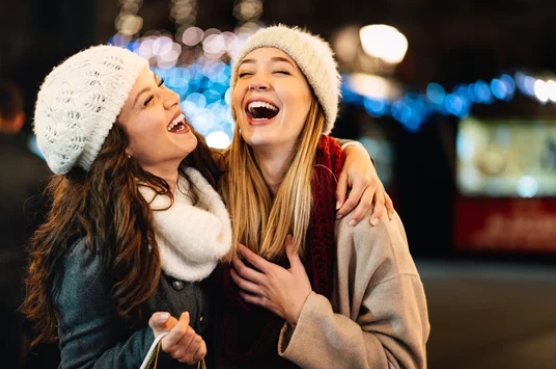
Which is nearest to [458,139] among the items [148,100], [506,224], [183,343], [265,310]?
[506,224]

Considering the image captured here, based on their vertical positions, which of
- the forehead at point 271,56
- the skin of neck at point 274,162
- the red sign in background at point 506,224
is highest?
the forehead at point 271,56

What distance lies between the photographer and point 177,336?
6.58 ft

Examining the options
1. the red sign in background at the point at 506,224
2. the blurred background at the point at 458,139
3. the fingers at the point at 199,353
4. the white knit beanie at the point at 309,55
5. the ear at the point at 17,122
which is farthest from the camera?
the red sign in background at the point at 506,224

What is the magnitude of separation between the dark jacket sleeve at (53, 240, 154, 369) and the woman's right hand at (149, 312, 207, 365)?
0.45ft

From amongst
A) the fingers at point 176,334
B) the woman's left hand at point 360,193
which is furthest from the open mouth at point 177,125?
the fingers at point 176,334

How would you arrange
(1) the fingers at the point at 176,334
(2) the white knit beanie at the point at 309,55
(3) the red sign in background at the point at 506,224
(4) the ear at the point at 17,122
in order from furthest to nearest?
(3) the red sign in background at the point at 506,224 → (4) the ear at the point at 17,122 → (2) the white knit beanie at the point at 309,55 → (1) the fingers at the point at 176,334

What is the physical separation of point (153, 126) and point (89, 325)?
0.65 metres

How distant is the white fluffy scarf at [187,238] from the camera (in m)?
2.29

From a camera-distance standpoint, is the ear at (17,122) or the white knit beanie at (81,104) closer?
the white knit beanie at (81,104)

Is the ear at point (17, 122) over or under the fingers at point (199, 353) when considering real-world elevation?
over

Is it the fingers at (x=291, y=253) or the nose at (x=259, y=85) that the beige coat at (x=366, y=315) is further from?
the nose at (x=259, y=85)

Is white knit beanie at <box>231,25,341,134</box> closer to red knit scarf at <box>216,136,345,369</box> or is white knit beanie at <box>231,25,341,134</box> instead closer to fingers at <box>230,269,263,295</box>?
red knit scarf at <box>216,136,345,369</box>

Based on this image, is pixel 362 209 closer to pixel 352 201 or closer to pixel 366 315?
pixel 352 201

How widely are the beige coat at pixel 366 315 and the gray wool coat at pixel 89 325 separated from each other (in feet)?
1.52
